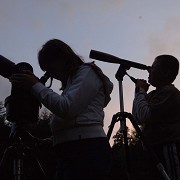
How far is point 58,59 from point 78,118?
457 mm

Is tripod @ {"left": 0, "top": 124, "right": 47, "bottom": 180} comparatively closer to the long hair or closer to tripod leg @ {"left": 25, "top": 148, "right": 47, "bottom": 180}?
tripod leg @ {"left": 25, "top": 148, "right": 47, "bottom": 180}

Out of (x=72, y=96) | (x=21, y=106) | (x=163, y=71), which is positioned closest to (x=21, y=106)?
(x=21, y=106)

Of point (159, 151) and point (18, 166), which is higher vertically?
point (159, 151)

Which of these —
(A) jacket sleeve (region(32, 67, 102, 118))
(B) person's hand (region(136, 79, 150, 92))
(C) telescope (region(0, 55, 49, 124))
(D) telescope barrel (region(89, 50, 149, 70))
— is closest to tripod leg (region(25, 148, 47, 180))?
(C) telescope (region(0, 55, 49, 124))

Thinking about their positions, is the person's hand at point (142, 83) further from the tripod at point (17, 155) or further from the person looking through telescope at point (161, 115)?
the tripod at point (17, 155)

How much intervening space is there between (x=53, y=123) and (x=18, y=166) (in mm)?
349

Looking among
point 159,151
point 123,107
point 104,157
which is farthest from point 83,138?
point 159,151

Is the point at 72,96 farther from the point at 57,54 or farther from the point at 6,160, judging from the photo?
the point at 6,160

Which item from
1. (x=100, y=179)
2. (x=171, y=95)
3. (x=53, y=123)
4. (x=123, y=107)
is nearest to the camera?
(x=100, y=179)

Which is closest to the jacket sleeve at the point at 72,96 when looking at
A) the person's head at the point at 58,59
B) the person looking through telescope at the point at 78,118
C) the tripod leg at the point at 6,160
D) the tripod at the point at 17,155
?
the person looking through telescope at the point at 78,118

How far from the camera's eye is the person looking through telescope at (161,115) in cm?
363

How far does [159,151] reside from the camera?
3.74m

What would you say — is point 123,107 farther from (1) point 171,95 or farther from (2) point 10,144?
(2) point 10,144

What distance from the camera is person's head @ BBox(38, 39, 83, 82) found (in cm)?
279
